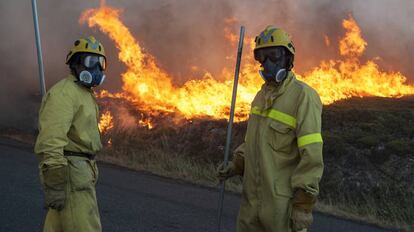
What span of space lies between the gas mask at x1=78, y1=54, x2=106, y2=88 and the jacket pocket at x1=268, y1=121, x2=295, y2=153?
4.24 feet

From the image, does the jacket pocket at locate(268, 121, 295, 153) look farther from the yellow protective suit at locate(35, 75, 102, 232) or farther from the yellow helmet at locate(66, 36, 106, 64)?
the yellow helmet at locate(66, 36, 106, 64)

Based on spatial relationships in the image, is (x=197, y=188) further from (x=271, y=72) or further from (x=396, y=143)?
(x=271, y=72)

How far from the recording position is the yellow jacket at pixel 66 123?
2.98 meters

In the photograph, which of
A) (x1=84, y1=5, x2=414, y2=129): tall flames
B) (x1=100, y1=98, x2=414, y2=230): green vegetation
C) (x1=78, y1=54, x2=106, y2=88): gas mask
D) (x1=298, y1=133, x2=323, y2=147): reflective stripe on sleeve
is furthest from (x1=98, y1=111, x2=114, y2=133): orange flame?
(x1=298, y1=133, x2=323, y2=147): reflective stripe on sleeve

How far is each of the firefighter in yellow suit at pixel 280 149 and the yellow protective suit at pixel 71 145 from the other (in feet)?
3.54

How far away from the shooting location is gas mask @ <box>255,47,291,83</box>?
123 inches

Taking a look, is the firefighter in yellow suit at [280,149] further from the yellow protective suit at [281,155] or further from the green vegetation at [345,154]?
the green vegetation at [345,154]

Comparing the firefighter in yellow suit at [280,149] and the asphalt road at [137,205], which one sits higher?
the firefighter in yellow suit at [280,149]

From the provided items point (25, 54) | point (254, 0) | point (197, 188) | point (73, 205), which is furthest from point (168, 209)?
point (25, 54)

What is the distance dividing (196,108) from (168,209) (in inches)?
249

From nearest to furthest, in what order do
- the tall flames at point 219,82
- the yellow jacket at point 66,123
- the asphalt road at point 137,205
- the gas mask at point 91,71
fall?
the yellow jacket at point 66,123, the gas mask at point 91,71, the asphalt road at point 137,205, the tall flames at point 219,82

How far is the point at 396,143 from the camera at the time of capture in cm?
980

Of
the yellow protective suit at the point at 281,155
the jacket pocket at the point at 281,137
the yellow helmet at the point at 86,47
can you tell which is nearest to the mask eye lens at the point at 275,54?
the yellow protective suit at the point at 281,155

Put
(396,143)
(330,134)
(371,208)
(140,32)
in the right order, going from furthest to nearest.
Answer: (140,32), (330,134), (396,143), (371,208)
